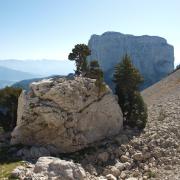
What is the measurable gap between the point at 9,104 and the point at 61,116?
51.0ft

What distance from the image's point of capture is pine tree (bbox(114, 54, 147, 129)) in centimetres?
4640

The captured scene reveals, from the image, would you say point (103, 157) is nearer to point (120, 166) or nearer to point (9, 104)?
point (120, 166)

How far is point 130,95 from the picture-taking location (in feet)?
154

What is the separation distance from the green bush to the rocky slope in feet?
56.3

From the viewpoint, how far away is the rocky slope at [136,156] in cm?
3456

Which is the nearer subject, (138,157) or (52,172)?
(52,172)

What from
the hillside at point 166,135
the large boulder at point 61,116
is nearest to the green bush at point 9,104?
the large boulder at point 61,116

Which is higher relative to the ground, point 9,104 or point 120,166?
point 9,104

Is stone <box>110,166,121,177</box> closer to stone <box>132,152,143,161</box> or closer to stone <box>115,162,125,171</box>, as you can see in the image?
stone <box>115,162,125,171</box>

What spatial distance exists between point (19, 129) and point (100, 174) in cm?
1151

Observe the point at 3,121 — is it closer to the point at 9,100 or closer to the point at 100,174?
the point at 9,100

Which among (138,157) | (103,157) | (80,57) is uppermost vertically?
(80,57)

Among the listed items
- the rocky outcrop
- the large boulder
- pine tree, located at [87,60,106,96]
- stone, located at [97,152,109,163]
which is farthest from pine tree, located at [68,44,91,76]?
the rocky outcrop

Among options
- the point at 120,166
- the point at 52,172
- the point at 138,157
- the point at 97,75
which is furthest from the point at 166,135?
the point at 52,172
